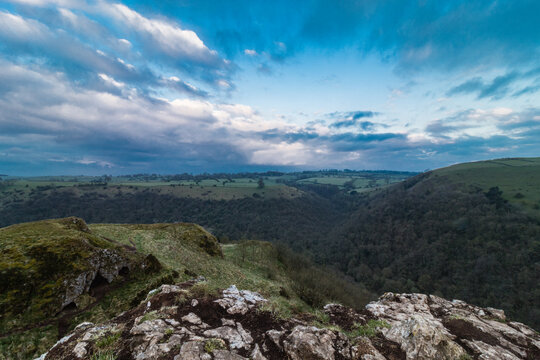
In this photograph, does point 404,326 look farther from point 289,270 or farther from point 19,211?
point 19,211

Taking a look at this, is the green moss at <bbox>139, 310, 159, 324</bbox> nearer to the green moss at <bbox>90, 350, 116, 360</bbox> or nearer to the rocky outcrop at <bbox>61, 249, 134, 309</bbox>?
the green moss at <bbox>90, 350, 116, 360</bbox>

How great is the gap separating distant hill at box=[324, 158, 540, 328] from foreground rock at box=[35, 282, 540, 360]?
7537 centimetres

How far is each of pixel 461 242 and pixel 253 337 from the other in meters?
125

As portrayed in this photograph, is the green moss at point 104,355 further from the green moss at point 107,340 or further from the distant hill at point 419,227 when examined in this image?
the distant hill at point 419,227

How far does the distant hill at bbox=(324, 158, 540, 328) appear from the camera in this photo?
67500 mm

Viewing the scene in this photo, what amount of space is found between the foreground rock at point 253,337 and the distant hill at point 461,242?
75369 mm

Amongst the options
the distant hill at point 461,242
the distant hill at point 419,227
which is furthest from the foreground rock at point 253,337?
the distant hill at point 461,242

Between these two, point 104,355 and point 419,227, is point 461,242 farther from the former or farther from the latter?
point 104,355

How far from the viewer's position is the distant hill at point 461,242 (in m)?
67.5

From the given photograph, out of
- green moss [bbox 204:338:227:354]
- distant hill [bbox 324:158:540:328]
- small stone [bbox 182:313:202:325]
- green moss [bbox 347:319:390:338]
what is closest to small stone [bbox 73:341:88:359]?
small stone [bbox 182:313:202:325]

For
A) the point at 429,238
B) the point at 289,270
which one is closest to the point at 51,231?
the point at 289,270

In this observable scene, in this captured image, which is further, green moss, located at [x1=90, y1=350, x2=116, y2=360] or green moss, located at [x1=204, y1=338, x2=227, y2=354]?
green moss, located at [x1=204, y1=338, x2=227, y2=354]

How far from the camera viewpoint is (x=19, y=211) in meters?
160

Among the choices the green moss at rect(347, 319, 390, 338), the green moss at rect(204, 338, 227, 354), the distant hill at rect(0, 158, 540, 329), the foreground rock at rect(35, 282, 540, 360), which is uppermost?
the green moss at rect(204, 338, 227, 354)
